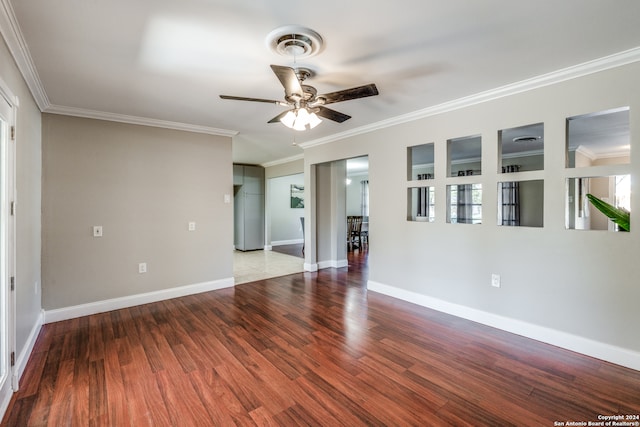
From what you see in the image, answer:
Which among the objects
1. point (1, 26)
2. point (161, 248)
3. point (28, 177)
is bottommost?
point (161, 248)

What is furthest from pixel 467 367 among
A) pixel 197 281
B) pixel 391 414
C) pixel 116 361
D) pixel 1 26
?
pixel 1 26

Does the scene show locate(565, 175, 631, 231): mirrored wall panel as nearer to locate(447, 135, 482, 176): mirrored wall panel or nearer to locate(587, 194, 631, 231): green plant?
locate(447, 135, 482, 176): mirrored wall panel

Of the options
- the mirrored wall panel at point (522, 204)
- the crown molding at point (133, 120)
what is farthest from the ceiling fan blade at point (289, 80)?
the mirrored wall panel at point (522, 204)

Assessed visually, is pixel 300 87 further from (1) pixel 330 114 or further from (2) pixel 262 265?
(2) pixel 262 265

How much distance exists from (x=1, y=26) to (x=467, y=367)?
12.9 ft

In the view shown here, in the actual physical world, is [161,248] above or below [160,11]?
below

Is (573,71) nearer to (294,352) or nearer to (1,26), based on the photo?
(294,352)

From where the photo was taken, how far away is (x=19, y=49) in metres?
2.12

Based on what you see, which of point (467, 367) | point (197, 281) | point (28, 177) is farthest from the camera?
point (197, 281)

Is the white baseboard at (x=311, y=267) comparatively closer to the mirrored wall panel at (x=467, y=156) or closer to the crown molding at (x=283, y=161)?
the crown molding at (x=283, y=161)

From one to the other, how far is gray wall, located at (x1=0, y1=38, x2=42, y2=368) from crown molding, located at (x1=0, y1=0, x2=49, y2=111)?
5 centimetres

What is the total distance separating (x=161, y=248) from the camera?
13.5 feet

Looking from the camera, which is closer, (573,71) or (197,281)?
(573,71)

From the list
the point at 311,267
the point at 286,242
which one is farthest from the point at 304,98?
the point at 286,242
